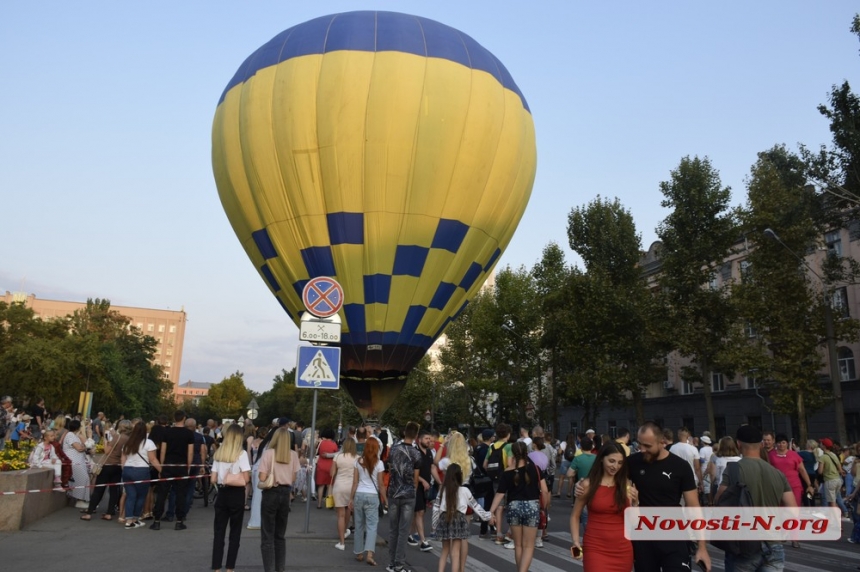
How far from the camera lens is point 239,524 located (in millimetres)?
7602

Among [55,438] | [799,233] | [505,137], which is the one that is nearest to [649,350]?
[799,233]

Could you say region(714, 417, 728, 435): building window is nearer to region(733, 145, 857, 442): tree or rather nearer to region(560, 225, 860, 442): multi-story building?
region(560, 225, 860, 442): multi-story building

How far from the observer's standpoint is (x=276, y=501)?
7648 mm

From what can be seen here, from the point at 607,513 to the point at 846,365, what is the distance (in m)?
33.5

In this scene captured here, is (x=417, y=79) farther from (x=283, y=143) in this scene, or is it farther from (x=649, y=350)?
(x=649, y=350)

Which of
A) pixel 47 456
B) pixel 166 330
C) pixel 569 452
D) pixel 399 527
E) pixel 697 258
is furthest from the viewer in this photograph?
pixel 166 330

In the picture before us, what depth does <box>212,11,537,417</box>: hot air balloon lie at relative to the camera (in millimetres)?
17453

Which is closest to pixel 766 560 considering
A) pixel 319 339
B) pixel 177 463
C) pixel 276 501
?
pixel 276 501

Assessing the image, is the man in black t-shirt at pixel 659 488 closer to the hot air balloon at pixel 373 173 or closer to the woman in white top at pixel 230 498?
the woman in white top at pixel 230 498

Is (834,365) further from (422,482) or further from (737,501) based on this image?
(737,501)

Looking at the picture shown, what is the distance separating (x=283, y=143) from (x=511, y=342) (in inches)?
1285

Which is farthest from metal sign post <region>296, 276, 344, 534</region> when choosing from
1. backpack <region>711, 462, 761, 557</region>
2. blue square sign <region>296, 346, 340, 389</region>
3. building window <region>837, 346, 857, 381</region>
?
building window <region>837, 346, 857, 381</region>

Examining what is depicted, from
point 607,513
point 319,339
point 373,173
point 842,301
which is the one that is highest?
point 842,301

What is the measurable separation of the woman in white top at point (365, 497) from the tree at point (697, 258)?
25.6 m
